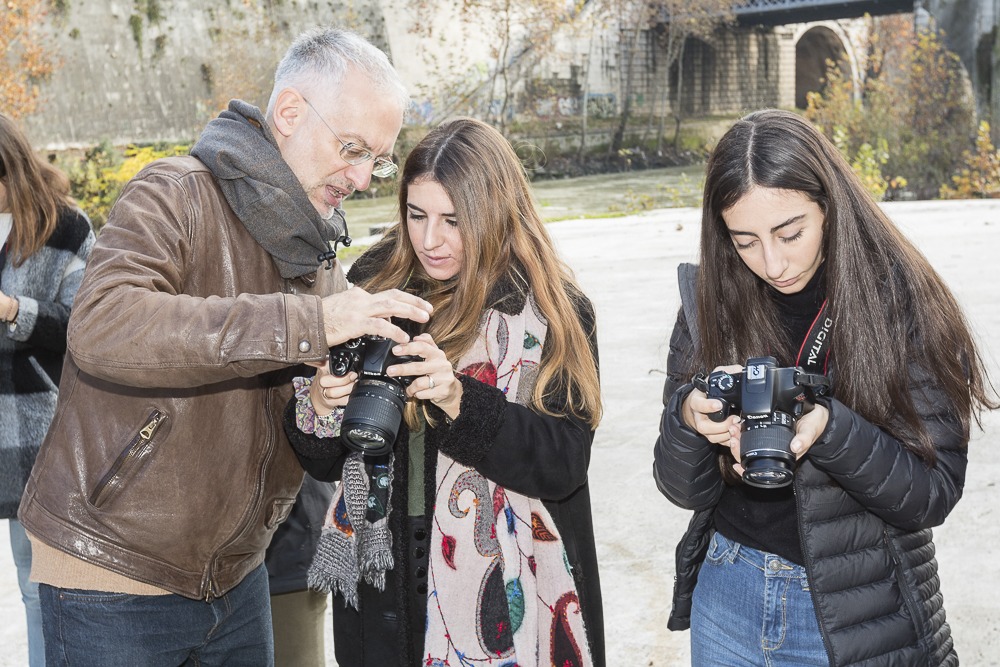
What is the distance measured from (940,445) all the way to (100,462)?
138 cm

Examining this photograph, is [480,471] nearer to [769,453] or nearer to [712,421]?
[712,421]

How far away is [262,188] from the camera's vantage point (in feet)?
5.80

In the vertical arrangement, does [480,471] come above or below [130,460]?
below

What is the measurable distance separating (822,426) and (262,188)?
1.00 metres

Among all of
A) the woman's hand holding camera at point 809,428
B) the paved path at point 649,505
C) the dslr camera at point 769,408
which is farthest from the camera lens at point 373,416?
the paved path at point 649,505

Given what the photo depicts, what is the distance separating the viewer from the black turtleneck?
1.79 m

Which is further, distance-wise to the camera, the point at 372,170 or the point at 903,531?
the point at 372,170

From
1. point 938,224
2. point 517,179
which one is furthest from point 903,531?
point 938,224

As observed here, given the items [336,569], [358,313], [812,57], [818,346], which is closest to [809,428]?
[818,346]

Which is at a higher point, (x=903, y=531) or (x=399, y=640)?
(x=903, y=531)

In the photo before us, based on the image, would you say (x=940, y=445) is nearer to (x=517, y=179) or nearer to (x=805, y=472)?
(x=805, y=472)

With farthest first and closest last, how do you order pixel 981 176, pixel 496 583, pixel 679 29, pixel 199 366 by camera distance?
pixel 679 29
pixel 981 176
pixel 496 583
pixel 199 366

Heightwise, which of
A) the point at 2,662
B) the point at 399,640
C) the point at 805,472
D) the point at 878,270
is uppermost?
the point at 878,270

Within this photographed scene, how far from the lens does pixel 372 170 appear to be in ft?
6.61
